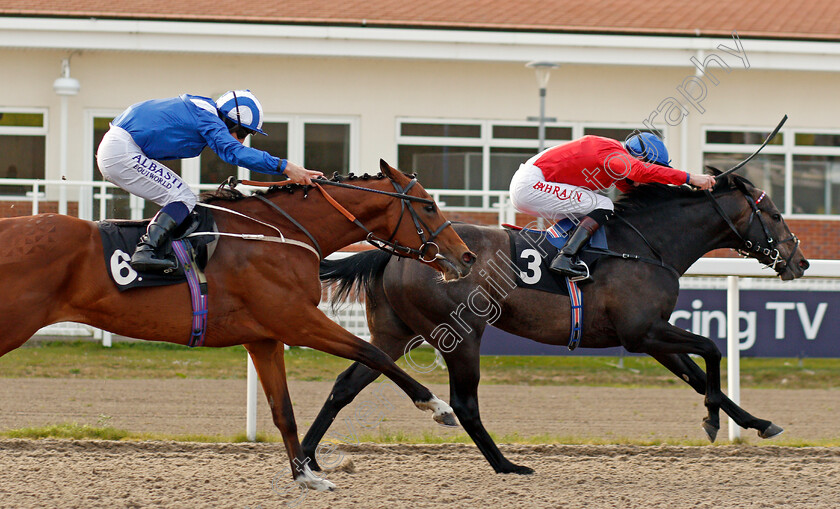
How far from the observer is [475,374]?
519 cm

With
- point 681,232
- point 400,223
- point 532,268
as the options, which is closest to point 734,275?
point 681,232

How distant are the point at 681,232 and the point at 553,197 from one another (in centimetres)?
73

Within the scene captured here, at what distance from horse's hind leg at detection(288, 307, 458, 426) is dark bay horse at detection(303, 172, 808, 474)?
2.36 feet

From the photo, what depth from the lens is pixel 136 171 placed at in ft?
14.9

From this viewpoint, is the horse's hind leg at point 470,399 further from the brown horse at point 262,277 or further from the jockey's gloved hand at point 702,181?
the jockey's gloved hand at point 702,181

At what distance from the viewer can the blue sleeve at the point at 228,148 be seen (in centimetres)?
436

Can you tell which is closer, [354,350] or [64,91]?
[354,350]

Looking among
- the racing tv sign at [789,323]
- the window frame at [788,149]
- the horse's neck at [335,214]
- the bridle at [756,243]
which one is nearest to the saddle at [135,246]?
the horse's neck at [335,214]

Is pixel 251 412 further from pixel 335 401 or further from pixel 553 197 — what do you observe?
pixel 553 197

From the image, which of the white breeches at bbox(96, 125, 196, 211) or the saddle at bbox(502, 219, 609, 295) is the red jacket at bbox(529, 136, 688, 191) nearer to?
the saddle at bbox(502, 219, 609, 295)

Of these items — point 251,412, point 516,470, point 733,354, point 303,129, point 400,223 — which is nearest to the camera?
point 400,223

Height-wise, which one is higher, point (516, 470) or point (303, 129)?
point (303, 129)

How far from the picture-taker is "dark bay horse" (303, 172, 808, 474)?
17.1 feet

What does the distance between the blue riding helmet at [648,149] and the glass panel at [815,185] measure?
321 inches
